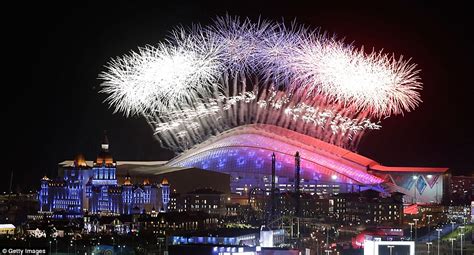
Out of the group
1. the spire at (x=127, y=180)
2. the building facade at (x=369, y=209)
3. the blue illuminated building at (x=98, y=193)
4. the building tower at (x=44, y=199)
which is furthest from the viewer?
the spire at (x=127, y=180)

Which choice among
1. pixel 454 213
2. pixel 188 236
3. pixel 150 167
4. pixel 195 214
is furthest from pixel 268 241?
pixel 150 167

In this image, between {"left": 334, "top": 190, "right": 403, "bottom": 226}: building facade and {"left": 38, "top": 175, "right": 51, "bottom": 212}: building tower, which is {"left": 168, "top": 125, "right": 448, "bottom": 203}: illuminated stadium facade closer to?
{"left": 334, "top": 190, "right": 403, "bottom": 226}: building facade

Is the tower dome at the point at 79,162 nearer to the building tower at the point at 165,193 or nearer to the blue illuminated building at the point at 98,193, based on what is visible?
the blue illuminated building at the point at 98,193

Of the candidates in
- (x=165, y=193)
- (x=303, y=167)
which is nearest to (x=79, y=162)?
(x=165, y=193)

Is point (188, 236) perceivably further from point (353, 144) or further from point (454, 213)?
point (353, 144)

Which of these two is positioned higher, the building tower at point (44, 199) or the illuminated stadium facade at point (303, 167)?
the illuminated stadium facade at point (303, 167)

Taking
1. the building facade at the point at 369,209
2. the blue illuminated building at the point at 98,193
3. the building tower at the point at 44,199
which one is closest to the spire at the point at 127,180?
the blue illuminated building at the point at 98,193

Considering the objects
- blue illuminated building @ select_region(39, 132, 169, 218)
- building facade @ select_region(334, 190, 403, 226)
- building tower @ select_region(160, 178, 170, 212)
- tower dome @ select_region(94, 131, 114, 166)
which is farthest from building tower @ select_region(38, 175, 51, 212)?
building facade @ select_region(334, 190, 403, 226)

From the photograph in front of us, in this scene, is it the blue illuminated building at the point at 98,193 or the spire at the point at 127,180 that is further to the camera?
the spire at the point at 127,180
